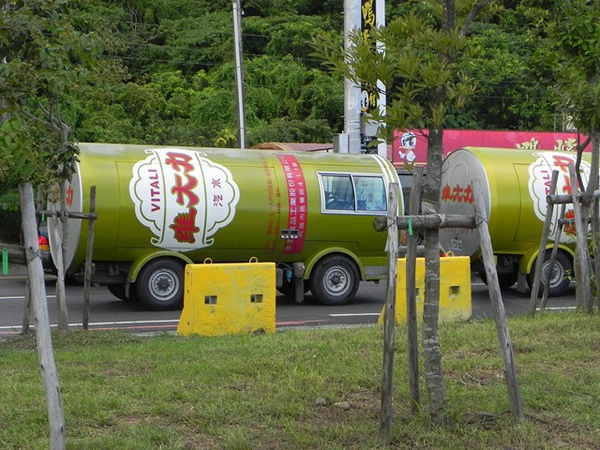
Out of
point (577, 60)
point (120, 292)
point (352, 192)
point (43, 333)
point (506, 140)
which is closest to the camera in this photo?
point (43, 333)

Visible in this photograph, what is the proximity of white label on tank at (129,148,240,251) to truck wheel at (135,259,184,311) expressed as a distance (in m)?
0.32

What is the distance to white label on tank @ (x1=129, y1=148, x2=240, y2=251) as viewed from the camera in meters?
15.1

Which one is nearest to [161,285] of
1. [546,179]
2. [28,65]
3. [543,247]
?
[543,247]

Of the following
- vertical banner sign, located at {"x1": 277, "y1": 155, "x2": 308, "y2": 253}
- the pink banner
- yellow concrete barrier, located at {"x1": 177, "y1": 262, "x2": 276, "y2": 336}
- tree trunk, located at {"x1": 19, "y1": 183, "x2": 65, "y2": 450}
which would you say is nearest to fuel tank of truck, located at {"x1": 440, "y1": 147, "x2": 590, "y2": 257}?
vertical banner sign, located at {"x1": 277, "y1": 155, "x2": 308, "y2": 253}

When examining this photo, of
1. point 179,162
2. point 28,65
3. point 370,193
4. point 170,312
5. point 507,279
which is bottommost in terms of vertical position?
point 170,312

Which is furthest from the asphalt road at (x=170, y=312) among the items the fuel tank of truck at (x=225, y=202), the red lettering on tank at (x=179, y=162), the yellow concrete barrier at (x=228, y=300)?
the red lettering on tank at (x=179, y=162)

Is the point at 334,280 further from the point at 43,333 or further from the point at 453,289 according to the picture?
the point at 43,333

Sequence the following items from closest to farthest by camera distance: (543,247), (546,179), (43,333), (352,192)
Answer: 1. (43,333)
2. (543,247)
3. (352,192)
4. (546,179)

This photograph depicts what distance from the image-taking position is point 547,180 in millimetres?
17500

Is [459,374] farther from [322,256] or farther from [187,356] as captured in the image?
[322,256]

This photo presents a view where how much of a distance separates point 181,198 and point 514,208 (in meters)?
5.99

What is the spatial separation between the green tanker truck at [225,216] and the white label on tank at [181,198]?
2cm

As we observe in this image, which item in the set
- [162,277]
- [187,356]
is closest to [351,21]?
[162,277]

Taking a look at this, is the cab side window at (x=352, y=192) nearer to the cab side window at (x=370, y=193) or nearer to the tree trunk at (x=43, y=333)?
the cab side window at (x=370, y=193)
